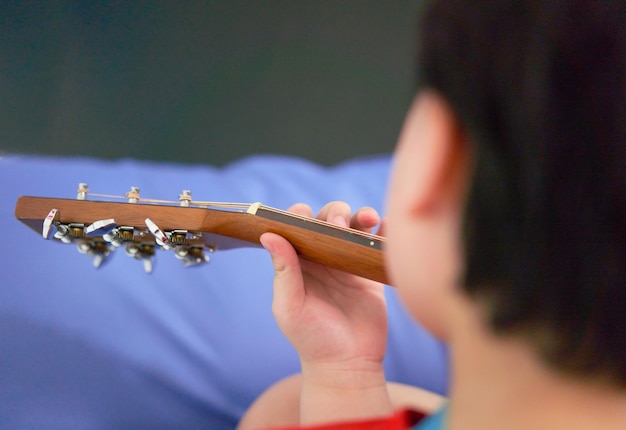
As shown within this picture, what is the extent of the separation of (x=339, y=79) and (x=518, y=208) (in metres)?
1.31

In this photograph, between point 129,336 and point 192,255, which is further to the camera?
point 129,336

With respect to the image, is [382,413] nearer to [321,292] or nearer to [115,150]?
[321,292]

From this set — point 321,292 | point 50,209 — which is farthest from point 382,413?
point 50,209

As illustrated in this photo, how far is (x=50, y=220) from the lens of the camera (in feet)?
1.90

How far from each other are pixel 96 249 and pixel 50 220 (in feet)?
0.23

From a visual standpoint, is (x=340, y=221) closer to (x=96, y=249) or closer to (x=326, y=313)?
(x=326, y=313)

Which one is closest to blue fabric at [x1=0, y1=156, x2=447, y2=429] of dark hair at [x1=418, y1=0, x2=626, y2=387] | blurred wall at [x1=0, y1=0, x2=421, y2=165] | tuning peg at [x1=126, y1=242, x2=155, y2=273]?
tuning peg at [x1=126, y1=242, x2=155, y2=273]

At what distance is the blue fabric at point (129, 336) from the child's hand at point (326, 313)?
22 cm

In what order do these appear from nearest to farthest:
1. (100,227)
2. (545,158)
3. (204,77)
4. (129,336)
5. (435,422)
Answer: (545,158) < (435,422) < (100,227) < (129,336) < (204,77)

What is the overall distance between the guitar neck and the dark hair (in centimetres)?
28

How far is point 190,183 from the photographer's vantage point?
3.37 ft

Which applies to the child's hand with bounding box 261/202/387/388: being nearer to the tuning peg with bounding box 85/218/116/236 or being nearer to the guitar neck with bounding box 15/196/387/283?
the guitar neck with bounding box 15/196/387/283

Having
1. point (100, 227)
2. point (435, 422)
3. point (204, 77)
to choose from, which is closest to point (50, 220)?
point (100, 227)

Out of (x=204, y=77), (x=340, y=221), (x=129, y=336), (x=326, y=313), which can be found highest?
(x=204, y=77)
